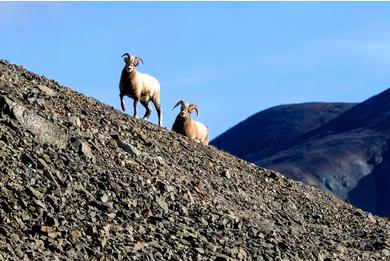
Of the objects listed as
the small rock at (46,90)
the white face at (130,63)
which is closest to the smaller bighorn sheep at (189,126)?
the white face at (130,63)

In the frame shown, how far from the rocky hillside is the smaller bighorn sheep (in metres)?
3.53

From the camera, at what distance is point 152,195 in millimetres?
24500

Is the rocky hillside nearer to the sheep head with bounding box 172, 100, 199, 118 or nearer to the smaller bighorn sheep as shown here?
the smaller bighorn sheep

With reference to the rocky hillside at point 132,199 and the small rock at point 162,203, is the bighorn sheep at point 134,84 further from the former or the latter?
the small rock at point 162,203

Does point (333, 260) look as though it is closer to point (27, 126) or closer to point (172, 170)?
point (172, 170)

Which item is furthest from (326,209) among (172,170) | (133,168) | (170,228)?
(170,228)

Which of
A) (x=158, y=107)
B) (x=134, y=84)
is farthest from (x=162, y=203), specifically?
(x=158, y=107)

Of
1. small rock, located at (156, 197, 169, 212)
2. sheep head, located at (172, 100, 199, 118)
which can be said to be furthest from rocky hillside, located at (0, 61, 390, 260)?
sheep head, located at (172, 100, 199, 118)

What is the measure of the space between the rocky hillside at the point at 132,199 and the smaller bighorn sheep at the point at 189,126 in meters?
3.53

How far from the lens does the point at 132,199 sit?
23578 millimetres

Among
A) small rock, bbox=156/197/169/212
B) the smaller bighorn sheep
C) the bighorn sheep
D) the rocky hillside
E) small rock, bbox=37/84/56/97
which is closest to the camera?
the rocky hillside

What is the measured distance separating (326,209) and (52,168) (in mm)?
12164

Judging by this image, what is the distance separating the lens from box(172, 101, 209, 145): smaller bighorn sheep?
37.4 metres

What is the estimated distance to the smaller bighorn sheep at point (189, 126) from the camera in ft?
123
